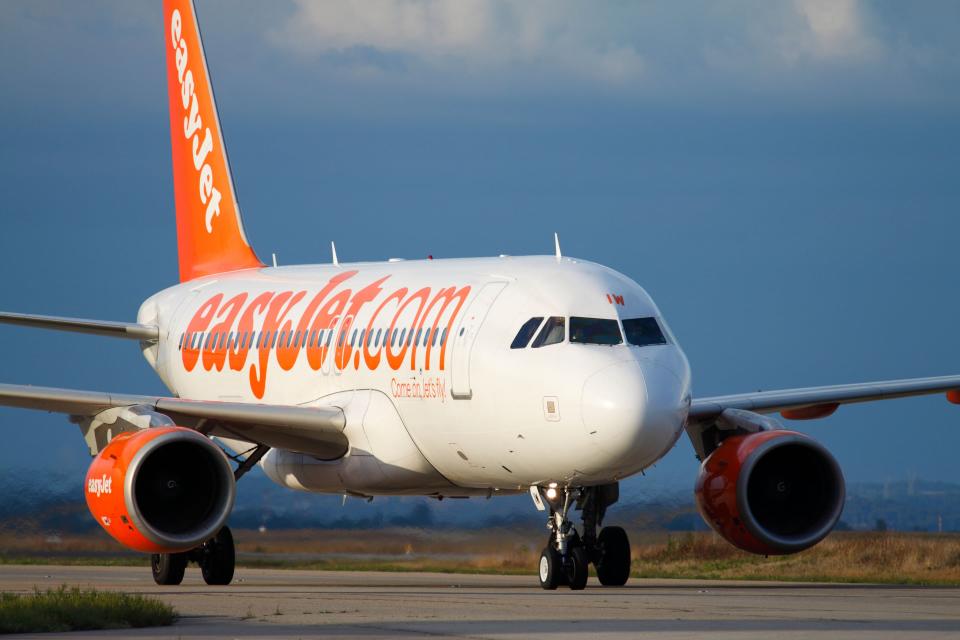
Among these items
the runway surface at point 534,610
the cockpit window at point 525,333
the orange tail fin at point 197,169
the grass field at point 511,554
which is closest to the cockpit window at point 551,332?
the cockpit window at point 525,333

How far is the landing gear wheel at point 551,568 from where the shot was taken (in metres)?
20.8

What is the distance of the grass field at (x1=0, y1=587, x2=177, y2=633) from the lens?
14523mm

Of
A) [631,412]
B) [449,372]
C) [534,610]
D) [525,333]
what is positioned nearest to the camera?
[534,610]

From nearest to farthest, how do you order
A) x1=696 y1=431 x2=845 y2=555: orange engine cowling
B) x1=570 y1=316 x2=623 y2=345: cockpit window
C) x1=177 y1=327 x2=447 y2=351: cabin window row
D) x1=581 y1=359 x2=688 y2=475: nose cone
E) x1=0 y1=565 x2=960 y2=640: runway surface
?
1. x1=0 y1=565 x2=960 y2=640: runway surface
2. x1=581 y1=359 x2=688 y2=475: nose cone
3. x1=570 y1=316 x2=623 y2=345: cockpit window
4. x1=177 y1=327 x2=447 y2=351: cabin window row
5. x1=696 y1=431 x2=845 y2=555: orange engine cowling

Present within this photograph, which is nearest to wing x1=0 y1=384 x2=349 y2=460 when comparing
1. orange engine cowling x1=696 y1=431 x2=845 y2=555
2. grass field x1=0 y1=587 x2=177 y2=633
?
orange engine cowling x1=696 y1=431 x2=845 y2=555

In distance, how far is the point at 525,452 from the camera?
2111cm

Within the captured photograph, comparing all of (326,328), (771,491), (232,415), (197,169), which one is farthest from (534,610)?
(197,169)

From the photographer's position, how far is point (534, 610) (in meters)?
16.6

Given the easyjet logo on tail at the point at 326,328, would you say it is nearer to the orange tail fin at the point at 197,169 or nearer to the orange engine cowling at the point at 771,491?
the orange tail fin at the point at 197,169

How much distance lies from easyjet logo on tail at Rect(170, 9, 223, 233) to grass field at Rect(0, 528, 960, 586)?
19.4 feet

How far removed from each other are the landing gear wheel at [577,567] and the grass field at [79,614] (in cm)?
622

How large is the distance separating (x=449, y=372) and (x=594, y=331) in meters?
2.27

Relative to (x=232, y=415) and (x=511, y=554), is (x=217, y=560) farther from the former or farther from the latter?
(x=511, y=554)

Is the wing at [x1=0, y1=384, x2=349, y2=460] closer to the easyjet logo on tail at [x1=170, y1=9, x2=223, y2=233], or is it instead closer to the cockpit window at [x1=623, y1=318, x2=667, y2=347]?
the cockpit window at [x1=623, y1=318, x2=667, y2=347]
